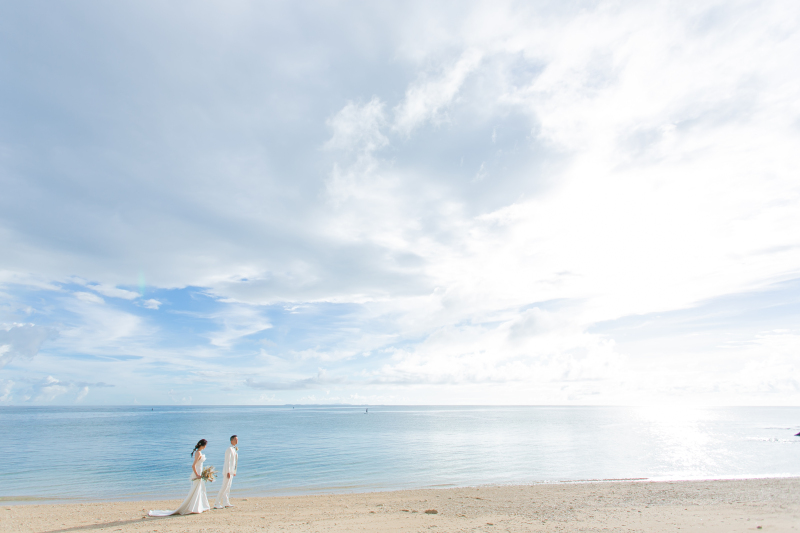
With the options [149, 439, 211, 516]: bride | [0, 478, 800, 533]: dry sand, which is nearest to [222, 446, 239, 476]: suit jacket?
[149, 439, 211, 516]: bride

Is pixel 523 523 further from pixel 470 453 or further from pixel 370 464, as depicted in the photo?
pixel 470 453

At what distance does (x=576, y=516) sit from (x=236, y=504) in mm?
14254

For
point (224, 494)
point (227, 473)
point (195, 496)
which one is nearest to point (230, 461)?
point (227, 473)

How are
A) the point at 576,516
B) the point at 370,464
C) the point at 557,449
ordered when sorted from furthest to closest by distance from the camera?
1. the point at 557,449
2. the point at 370,464
3. the point at 576,516

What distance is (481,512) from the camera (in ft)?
51.3

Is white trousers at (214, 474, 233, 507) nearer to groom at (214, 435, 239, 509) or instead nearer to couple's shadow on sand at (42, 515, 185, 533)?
groom at (214, 435, 239, 509)

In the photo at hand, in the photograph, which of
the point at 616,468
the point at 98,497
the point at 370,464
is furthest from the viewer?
the point at 370,464

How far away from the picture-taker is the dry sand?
43.4 ft

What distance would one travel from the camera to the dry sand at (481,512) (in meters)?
13.2

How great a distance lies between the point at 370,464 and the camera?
3528 centimetres

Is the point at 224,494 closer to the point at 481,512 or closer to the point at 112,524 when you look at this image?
the point at 112,524

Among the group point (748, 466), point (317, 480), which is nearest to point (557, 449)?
point (748, 466)

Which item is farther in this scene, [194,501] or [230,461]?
[230,461]

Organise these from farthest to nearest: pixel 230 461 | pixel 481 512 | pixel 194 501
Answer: pixel 230 461
pixel 481 512
pixel 194 501
